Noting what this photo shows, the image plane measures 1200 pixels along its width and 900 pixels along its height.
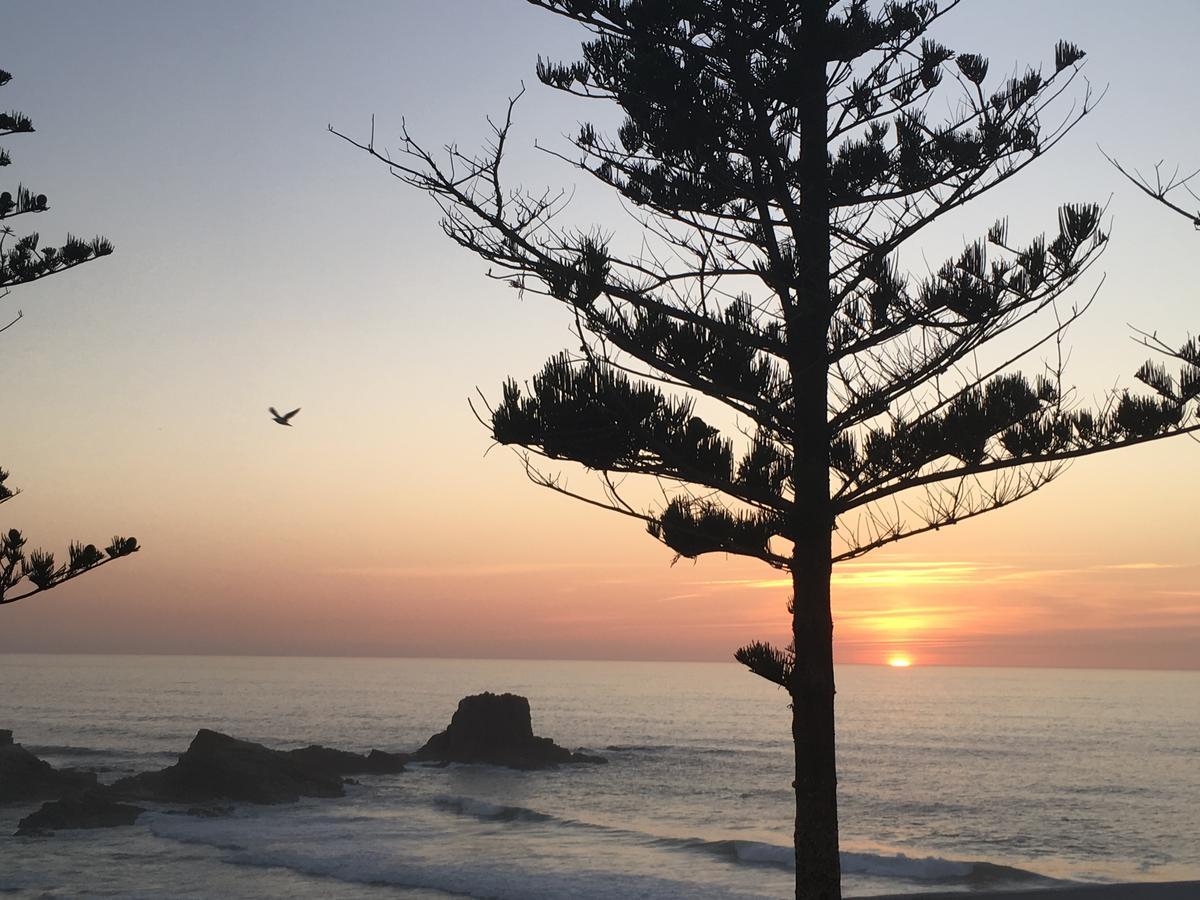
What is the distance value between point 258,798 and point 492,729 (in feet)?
42.6

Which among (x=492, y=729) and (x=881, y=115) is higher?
(x=881, y=115)

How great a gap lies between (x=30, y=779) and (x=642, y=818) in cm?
1614

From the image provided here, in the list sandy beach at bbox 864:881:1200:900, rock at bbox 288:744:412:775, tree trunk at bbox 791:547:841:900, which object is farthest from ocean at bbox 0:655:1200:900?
tree trunk at bbox 791:547:841:900

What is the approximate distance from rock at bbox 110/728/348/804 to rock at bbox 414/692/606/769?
9.43 meters

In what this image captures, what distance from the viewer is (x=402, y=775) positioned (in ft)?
116

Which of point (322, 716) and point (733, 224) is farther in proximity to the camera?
point (322, 716)

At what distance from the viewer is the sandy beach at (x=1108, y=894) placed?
14.1m

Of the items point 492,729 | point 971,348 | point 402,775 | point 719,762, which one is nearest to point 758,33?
point 971,348

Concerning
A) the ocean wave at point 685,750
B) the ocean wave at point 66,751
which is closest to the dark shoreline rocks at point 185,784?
the ocean wave at point 66,751

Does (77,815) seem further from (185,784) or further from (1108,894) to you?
(1108,894)

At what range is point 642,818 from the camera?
28.4 m

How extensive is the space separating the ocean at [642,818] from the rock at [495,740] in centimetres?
132

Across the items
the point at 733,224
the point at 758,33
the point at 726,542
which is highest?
the point at 758,33

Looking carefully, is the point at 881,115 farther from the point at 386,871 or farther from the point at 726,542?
the point at 386,871
